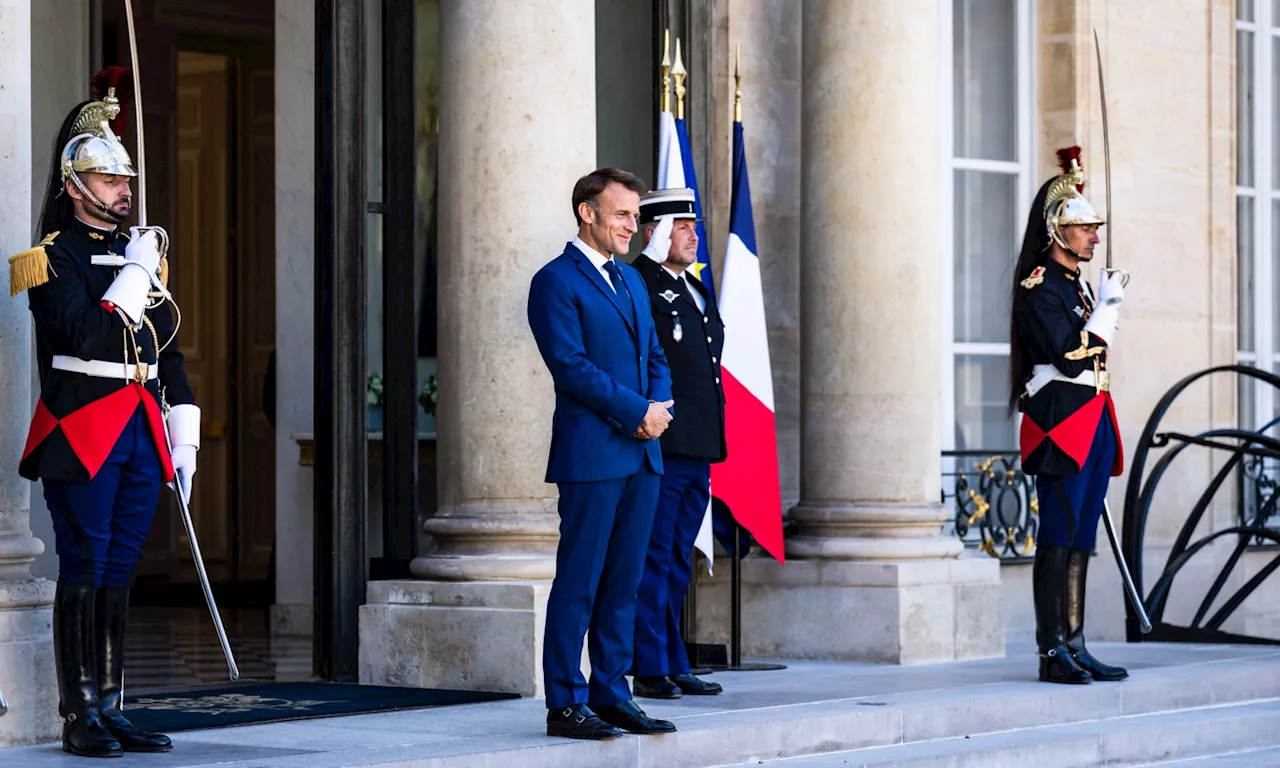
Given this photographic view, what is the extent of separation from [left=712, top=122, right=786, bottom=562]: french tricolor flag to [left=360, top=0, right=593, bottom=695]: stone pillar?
105 cm

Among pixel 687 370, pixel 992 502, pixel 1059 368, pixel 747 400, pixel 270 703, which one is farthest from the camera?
Result: pixel 992 502

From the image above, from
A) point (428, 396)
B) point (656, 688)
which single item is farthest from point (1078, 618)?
point (428, 396)

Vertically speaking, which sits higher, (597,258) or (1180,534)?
(597,258)

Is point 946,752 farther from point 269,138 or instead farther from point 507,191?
point 269,138

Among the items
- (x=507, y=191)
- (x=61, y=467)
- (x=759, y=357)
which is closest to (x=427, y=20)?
(x=507, y=191)

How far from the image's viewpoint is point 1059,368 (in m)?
8.49

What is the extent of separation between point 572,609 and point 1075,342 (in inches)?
111

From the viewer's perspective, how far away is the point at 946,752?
7.34 m

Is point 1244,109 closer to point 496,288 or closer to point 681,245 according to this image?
point 681,245

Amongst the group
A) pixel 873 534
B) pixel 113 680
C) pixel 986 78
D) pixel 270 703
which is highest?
pixel 986 78

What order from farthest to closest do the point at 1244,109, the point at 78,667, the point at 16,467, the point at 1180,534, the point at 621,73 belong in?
1. the point at 1244,109
2. the point at 1180,534
3. the point at 621,73
4. the point at 16,467
5. the point at 78,667

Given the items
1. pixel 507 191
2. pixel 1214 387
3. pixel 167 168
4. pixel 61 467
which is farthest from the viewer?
pixel 167 168

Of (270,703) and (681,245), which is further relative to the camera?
(681,245)

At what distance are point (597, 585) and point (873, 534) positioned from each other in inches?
130
